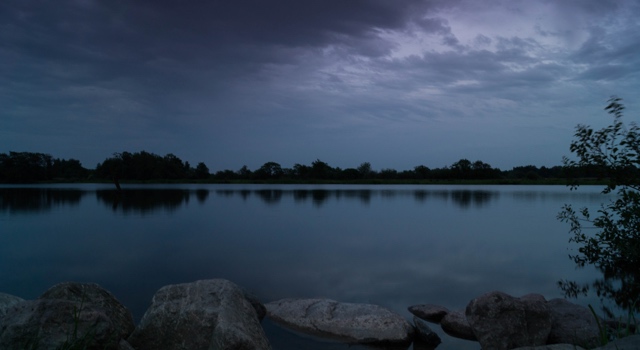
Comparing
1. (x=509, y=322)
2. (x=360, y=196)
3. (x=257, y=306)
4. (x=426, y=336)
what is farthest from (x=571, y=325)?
(x=360, y=196)

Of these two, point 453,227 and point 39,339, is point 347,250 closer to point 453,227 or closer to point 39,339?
point 453,227

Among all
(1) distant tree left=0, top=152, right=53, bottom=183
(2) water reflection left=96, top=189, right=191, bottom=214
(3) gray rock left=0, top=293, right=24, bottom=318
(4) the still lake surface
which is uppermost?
(1) distant tree left=0, top=152, right=53, bottom=183

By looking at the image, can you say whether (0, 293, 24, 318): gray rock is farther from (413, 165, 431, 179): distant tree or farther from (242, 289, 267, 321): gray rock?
(413, 165, 431, 179): distant tree

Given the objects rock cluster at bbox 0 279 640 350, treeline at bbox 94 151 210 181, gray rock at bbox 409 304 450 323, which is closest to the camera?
rock cluster at bbox 0 279 640 350

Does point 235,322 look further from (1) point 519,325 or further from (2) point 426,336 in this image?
(1) point 519,325

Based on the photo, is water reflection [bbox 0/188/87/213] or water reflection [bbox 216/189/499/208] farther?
water reflection [bbox 216/189/499/208]

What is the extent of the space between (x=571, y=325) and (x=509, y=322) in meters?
1.20

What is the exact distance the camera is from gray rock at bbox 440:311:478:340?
8.26m

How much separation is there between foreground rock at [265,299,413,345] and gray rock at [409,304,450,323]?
1.25 meters

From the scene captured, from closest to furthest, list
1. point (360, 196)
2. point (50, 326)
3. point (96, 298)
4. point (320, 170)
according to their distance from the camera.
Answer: point (50, 326)
point (96, 298)
point (360, 196)
point (320, 170)

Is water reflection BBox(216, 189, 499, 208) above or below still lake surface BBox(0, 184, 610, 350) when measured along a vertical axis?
above

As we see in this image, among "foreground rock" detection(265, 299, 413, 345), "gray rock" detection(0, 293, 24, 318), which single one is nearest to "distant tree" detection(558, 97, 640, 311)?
"foreground rock" detection(265, 299, 413, 345)

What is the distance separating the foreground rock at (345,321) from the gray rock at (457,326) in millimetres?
1013

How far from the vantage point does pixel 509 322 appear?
7176mm
